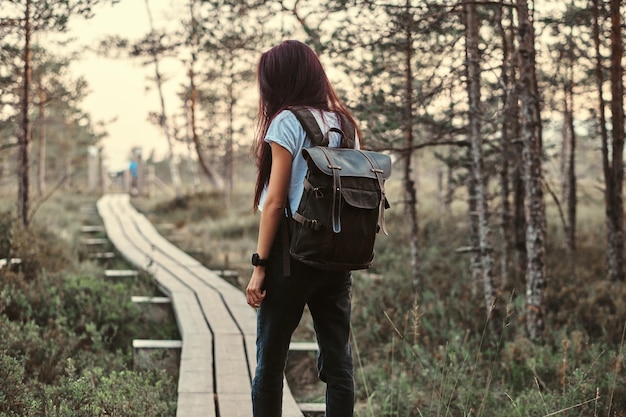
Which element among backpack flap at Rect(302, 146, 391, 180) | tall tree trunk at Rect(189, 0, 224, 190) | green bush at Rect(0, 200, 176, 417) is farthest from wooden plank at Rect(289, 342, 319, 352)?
tall tree trunk at Rect(189, 0, 224, 190)

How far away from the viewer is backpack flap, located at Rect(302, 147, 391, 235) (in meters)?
3.01

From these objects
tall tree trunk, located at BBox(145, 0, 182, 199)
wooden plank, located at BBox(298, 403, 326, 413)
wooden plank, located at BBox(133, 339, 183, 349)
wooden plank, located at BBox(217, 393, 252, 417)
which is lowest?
wooden plank, located at BBox(298, 403, 326, 413)

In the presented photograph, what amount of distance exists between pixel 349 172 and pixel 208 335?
366 centimetres

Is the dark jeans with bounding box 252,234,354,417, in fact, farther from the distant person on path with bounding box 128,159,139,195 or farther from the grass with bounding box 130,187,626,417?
the distant person on path with bounding box 128,159,139,195

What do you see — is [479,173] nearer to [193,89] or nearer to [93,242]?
[93,242]

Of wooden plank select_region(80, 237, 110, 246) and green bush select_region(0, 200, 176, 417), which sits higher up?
wooden plank select_region(80, 237, 110, 246)

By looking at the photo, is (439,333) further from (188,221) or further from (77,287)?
(188,221)

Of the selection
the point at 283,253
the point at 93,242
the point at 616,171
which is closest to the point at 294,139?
the point at 283,253

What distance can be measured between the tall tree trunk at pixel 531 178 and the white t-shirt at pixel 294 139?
3781 millimetres

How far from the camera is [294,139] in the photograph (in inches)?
122

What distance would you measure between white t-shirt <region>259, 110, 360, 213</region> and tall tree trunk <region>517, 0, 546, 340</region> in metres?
3.78

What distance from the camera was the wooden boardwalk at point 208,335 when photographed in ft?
14.9

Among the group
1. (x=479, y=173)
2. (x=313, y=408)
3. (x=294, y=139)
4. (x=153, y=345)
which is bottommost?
(x=313, y=408)

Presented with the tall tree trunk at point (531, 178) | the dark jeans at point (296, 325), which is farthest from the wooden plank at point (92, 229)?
the dark jeans at point (296, 325)
